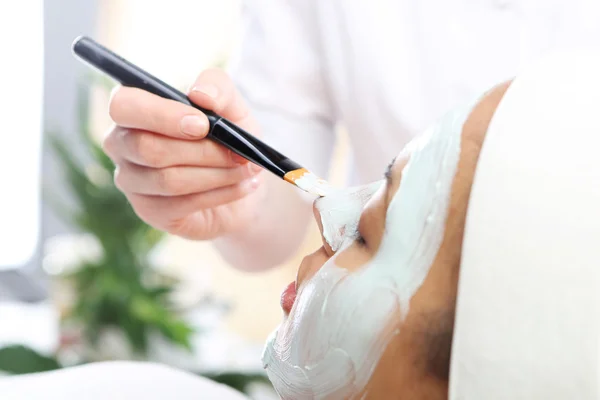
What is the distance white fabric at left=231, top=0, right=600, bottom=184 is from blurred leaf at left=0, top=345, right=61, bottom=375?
0.48 m

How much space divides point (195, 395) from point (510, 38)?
0.54m

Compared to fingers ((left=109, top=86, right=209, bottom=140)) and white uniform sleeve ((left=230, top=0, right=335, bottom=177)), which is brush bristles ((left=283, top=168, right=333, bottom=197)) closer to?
fingers ((left=109, top=86, right=209, bottom=140))

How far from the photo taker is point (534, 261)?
394mm

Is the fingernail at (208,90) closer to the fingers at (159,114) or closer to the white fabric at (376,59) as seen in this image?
the fingers at (159,114)

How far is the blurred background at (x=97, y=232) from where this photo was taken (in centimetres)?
152

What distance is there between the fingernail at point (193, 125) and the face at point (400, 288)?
8.9 inches

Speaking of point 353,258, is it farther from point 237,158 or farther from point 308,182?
point 237,158

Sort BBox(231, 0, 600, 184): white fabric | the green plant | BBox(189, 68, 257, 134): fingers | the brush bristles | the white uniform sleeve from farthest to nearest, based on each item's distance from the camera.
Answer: the green plant, the white uniform sleeve, BBox(231, 0, 600, 184): white fabric, BBox(189, 68, 257, 134): fingers, the brush bristles

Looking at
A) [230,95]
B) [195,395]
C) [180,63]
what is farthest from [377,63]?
[180,63]

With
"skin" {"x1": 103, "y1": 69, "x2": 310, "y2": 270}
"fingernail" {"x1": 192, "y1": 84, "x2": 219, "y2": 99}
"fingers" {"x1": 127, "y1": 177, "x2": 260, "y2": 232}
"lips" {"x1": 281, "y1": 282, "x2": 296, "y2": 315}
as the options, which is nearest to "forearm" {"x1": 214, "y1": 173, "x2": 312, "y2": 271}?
"skin" {"x1": 103, "y1": 69, "x2": 310, "y2": 270}

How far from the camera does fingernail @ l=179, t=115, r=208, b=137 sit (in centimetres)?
69

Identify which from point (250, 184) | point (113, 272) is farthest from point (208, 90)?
point (113, 272)

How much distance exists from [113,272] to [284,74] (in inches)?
28.4

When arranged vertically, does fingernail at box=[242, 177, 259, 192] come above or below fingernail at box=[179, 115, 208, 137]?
below
